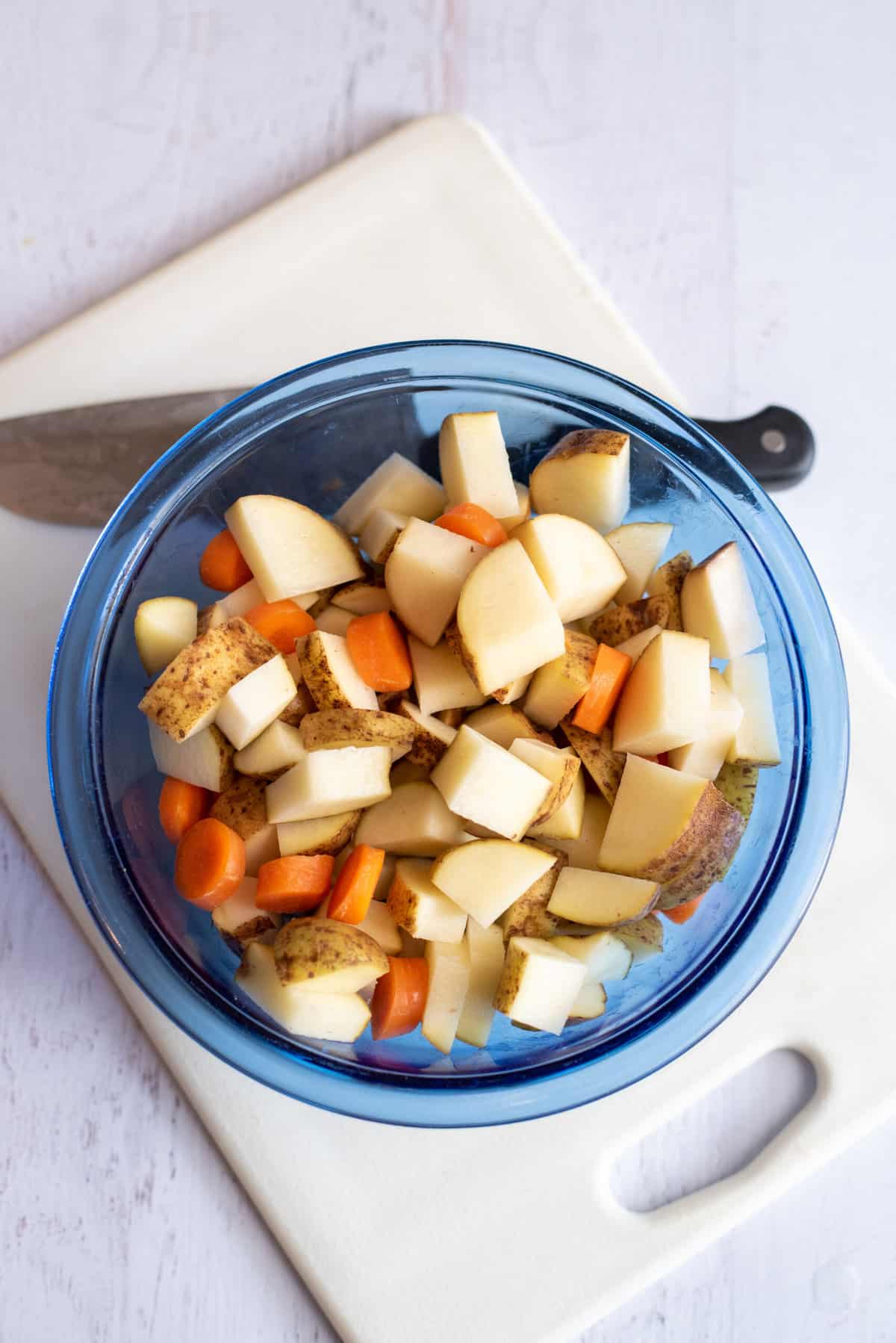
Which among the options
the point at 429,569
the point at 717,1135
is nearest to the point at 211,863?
the point at 429,569

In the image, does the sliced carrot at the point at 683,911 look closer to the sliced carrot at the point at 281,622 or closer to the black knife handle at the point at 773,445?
the sliced carrot at the point at 281,622

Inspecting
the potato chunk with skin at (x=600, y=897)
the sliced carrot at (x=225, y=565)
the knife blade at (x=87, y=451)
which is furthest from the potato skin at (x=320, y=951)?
the knife blade at (x=87, y=451)

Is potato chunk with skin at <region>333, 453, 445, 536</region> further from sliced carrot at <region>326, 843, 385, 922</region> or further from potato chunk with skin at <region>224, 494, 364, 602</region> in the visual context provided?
sliced carrot at <region>326, 843, 385, 922</region>

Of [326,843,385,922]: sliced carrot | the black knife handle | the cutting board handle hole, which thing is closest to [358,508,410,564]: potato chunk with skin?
[326,843,385,922]: sliced carrot

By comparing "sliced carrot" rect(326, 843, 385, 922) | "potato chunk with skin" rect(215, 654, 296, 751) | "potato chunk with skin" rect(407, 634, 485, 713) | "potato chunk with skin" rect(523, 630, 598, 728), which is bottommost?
"sliced carrot" rect(326, 843, 385, 922)

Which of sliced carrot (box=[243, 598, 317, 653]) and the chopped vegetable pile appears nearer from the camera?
the chopped vegetable pile
